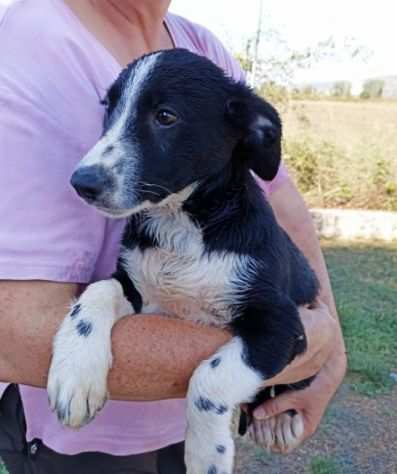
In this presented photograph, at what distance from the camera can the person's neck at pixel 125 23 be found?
173cm

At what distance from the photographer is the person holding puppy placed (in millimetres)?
1455

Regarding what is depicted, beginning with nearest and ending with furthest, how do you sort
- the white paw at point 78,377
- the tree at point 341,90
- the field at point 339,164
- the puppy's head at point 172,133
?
1. the white paw at point 78,377
2. the puppy's head at point 172,133
3. the field at point 339,164
4. the tree at point 341,90

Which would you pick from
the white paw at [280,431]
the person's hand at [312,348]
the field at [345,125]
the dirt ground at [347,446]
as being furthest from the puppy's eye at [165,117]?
the field at [345,125]

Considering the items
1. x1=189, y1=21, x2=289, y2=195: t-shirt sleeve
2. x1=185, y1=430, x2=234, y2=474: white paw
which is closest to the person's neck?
x1=189, y1=21, x2=289, y2=195: t-shirt sleeve

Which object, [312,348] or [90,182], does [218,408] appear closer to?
[312,348]

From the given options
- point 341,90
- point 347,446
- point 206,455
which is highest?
point 206,455

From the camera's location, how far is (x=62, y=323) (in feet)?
4.90

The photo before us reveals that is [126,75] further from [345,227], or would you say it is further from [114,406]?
[345,227]

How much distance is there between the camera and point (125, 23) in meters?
1.86

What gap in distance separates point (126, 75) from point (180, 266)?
0.46 m

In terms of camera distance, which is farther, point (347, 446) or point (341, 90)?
point (341, 90)

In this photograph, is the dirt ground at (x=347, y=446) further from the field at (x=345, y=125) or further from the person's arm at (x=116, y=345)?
the field at (x=345, y=125)

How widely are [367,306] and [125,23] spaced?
4.55 metres

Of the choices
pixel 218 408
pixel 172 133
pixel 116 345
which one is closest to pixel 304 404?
pixel 218 408
